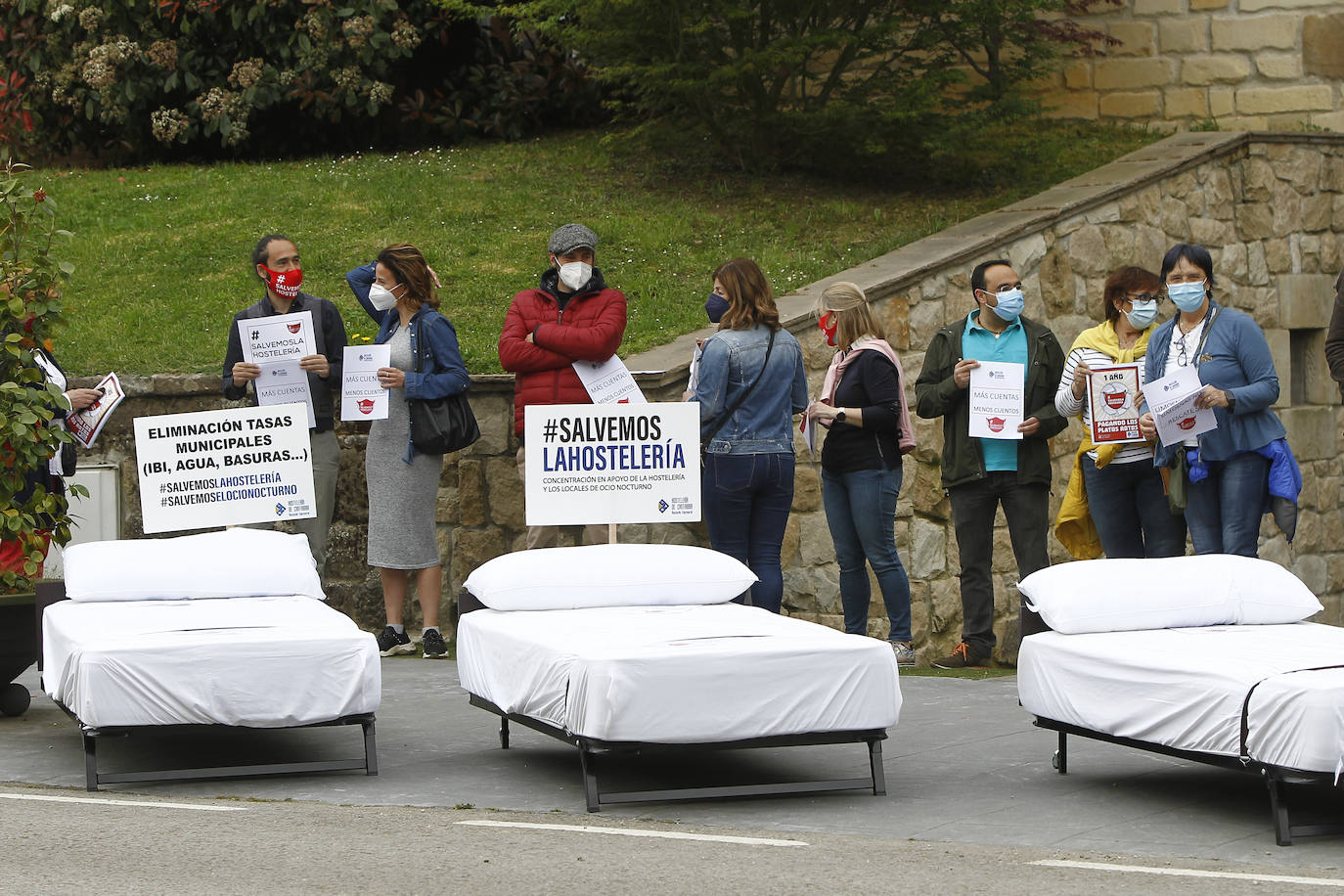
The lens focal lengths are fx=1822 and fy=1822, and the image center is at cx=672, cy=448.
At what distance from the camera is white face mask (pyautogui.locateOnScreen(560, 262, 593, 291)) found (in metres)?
10.4

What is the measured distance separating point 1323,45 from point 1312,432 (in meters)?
3.90

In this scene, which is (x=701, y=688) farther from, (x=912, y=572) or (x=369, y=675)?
(x=912, y=572)

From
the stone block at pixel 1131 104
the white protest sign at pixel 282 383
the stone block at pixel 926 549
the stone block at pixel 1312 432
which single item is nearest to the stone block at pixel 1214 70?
the stone block at pixel 1131 104

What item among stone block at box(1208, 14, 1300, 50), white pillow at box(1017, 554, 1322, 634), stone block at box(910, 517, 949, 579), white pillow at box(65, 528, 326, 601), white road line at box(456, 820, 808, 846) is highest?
stone block at box(1208, 14, 1300, 50)

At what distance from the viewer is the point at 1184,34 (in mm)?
17609

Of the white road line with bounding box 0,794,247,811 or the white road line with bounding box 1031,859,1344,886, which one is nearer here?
the white road line with bounding box 1031,859,1344,886

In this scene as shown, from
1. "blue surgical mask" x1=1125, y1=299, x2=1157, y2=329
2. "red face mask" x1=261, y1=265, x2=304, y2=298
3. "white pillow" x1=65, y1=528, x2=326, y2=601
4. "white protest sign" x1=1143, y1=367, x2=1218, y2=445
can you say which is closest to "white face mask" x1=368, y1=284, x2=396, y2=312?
"red face mask" x1=261, y1=265, x2=304, y2=298

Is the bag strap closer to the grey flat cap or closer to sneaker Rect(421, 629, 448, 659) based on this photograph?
the grey flat cap

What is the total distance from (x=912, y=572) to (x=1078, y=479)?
92.1 inches

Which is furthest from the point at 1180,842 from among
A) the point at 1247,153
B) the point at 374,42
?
the point at 374,42

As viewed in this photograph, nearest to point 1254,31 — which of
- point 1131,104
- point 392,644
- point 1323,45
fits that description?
point 1323,45

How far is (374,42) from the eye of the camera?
18.3 metres

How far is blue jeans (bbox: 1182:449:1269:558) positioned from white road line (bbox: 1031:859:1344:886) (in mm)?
3700

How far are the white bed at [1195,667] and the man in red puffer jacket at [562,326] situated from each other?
3.38 meters
